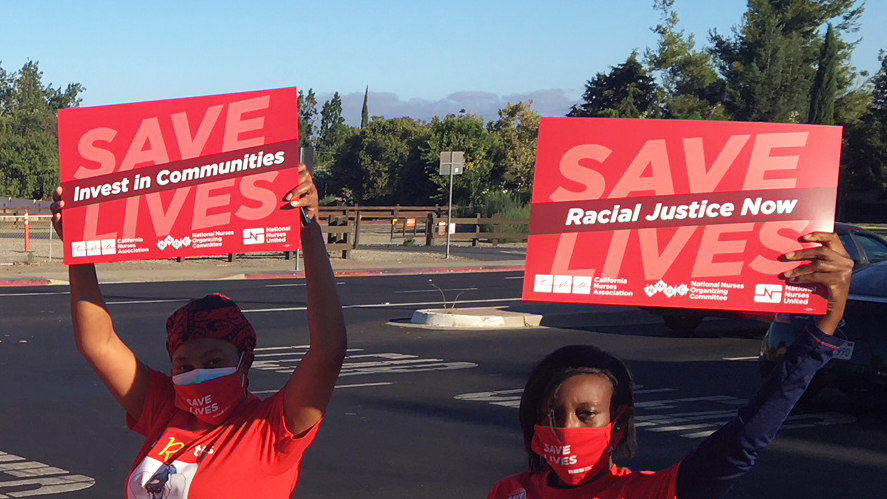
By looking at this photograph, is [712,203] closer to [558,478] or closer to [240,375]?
[558,478]

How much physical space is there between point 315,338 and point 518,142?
69297 mm

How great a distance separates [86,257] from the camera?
3330 millimetres

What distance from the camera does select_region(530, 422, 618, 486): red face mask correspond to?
9.04 ft

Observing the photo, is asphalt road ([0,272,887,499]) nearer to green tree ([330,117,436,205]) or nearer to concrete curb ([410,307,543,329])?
concrete curb ([410,307,543,329])

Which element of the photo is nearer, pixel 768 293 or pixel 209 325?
pixel 768 293

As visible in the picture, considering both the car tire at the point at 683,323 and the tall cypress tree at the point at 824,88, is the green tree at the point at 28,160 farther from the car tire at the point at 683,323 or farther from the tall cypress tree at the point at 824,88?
the car tire at the point at 683,323

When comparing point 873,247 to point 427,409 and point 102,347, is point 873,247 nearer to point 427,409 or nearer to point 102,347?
point 427,409

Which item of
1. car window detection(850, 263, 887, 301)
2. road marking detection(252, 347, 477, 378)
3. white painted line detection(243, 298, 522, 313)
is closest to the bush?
white painted line detection(243, 298, 522, 313)

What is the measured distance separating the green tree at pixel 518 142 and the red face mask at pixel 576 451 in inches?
1972

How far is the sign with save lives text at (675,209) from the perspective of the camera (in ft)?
9.57

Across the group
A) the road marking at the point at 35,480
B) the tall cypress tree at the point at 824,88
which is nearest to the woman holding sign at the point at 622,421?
the road marking at the point at 35,480

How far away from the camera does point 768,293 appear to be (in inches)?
115

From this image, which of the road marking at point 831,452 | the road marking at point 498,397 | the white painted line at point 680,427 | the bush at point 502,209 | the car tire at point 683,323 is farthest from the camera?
the bush at point 502,209

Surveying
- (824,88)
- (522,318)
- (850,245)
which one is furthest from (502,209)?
(850,245)
